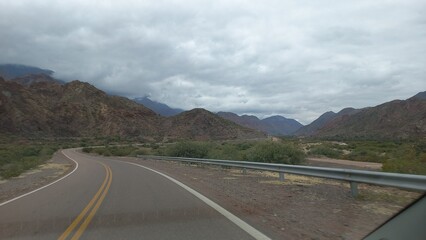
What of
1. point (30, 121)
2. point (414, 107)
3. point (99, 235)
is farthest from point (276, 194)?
point (414, 107)

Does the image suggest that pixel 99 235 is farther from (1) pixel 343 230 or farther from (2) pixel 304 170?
(2) pixel 304 170

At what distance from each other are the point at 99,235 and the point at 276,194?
6.95m

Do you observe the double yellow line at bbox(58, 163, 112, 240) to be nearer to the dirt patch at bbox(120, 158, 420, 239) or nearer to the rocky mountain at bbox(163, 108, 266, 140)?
the dirt patch at bbox(120, 158, 420, 239)

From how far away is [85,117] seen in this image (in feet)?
509

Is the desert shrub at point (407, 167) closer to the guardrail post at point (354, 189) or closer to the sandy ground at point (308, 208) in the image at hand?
the sandy ground at point (308, 208)

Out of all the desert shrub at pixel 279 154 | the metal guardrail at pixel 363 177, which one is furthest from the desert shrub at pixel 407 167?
the desert shrub at pixel 279 154

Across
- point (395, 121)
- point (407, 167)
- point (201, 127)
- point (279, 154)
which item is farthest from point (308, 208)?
point (395, 121)

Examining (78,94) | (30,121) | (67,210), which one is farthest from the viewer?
(78,94)

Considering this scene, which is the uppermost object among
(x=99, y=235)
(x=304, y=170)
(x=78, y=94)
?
(x=78, y=94)

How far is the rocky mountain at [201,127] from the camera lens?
6083 inches

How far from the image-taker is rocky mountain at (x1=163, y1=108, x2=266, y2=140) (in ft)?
507

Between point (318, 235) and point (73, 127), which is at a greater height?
point (73, 127)

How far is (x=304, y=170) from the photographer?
594 inches

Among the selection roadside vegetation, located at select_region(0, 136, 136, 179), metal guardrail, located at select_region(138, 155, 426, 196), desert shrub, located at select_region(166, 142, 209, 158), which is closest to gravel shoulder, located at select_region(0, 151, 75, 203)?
metal guardrail, located at select_region(138, 155, 426, 196)
